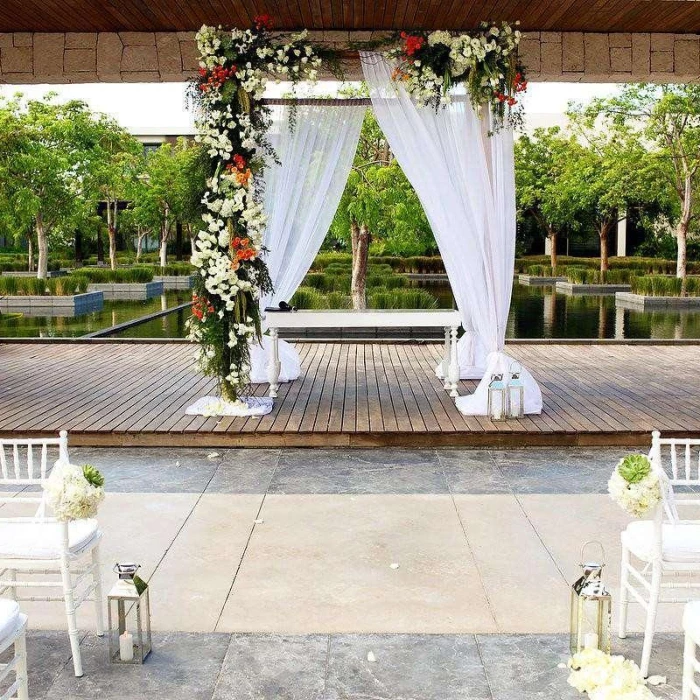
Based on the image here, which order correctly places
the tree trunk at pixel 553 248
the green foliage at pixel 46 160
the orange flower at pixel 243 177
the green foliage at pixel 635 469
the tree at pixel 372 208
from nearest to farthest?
the green foliage at pixel 635 469
the orange flower at pixel 243 177
the tree at pixel 372 208
the green foliage at pixel 46 160
the tree trunk at pixel 553 248

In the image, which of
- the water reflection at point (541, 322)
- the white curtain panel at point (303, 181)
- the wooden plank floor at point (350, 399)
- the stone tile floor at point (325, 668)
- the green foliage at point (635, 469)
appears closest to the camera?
the stone tile floor at point (325, 668)

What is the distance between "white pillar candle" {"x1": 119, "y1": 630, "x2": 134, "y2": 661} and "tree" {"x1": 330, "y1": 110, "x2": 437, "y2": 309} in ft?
42.1

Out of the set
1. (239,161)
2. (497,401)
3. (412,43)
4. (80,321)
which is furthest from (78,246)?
(497,401)

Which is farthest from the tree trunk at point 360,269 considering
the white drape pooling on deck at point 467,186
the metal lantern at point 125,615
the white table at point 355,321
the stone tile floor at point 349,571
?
the metal lantern at point 125,615

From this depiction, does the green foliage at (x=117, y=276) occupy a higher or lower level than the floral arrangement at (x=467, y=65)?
lower

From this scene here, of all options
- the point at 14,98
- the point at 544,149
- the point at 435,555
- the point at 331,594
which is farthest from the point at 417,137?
the point at 544,149

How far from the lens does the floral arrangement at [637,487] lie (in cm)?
355

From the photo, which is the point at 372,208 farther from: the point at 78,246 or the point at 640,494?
the point at 78,246

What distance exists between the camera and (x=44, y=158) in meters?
23.0

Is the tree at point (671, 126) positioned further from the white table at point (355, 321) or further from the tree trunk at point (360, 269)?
the white table at point (355, 321)

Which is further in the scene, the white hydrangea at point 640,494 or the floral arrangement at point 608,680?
the white hydrangea at point 640,494

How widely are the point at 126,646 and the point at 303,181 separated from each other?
6.32 meters

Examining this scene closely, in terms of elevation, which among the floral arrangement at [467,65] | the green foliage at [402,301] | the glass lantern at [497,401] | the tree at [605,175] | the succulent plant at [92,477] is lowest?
the glass lantern at [497,401]

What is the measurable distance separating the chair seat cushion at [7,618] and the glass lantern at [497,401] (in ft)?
17.8
